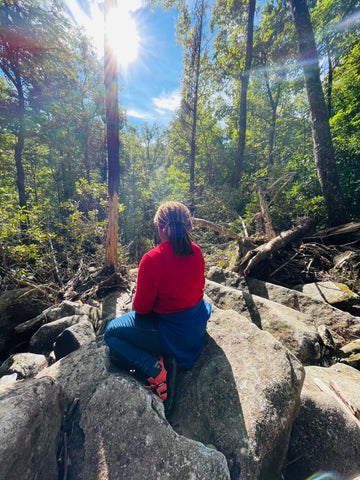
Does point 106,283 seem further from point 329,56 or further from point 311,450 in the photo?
point 329,56

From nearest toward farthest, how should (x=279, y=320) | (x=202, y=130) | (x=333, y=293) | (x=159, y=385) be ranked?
(x=159, y=385), (x=279, y=320), (x=333, y=293), (x=202, y=130)

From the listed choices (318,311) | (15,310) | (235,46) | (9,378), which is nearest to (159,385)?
(9,378)

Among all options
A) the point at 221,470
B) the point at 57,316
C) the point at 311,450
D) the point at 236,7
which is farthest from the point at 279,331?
the point at 236,7

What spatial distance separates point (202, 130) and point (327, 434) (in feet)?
63.3

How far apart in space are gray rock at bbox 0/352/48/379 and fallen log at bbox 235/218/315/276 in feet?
14.4

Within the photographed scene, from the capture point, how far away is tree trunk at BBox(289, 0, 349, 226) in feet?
19.5

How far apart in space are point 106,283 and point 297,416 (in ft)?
16.0

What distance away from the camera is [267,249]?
5023 mm

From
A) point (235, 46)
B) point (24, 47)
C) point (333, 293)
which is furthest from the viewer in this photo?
point (235, 46)

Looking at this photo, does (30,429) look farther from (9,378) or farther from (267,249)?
(267,249)

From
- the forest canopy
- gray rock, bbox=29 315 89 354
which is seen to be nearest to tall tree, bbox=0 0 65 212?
the forest canopy

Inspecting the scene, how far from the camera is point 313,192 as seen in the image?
23.2ft

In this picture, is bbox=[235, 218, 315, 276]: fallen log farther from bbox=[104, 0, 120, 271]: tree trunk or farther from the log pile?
bbox=[104, 0, 120, 271]: tree trunk

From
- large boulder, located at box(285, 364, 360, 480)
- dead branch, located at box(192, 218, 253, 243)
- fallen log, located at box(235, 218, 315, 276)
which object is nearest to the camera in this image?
large boulder, located at box(285, 364, 360, 480)
